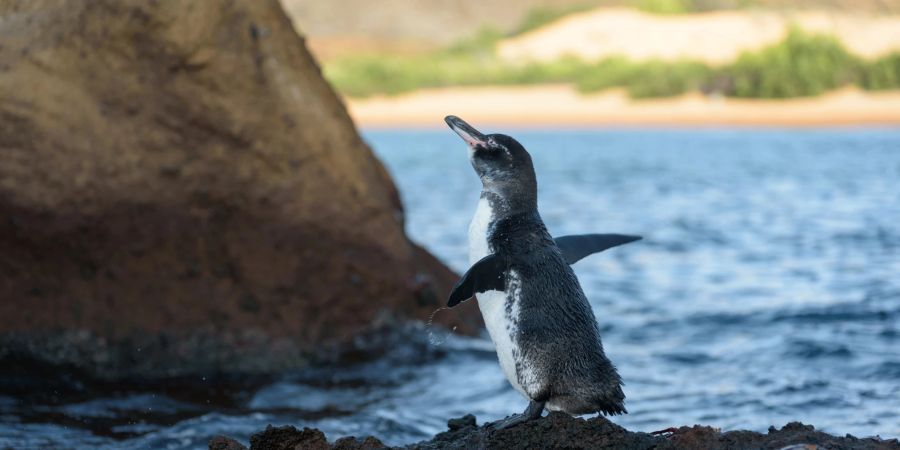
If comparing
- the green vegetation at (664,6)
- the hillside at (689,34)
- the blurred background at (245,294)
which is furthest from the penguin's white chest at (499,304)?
→ the green vegetation at (664,6)

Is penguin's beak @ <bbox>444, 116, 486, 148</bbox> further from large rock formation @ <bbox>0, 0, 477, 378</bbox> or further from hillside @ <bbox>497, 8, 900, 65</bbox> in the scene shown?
hillside @ <bbox>497, 8, 900, 65</bbox>

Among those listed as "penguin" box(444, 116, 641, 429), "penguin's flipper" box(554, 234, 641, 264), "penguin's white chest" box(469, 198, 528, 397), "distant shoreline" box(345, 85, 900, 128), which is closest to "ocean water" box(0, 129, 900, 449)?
"penguin's white chest" box(469, 198, 528, 397)

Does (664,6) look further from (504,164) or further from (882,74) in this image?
(504,164)

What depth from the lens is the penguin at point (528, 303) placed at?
3756mm

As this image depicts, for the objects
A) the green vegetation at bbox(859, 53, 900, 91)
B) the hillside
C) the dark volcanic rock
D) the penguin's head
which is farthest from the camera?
the hillside

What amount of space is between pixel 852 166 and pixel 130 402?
19.2 metres

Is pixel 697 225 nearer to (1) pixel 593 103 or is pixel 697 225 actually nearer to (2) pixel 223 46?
(2) pixel 223 46

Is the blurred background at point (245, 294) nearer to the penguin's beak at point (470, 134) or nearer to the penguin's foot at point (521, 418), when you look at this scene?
the penguin's foot at point (521, 418)

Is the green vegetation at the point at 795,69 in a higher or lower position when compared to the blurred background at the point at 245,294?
higher

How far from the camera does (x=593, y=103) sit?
162 feet

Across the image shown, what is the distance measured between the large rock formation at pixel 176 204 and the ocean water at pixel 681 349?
0.37 m

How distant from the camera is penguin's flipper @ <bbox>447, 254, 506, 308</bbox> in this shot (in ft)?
12.1

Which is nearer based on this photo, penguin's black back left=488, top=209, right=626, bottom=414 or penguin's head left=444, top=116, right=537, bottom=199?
penguin's black back left=488, top=209, right=626, bottom=414

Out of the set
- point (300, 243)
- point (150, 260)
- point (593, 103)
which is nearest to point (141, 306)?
point (150, 260)
